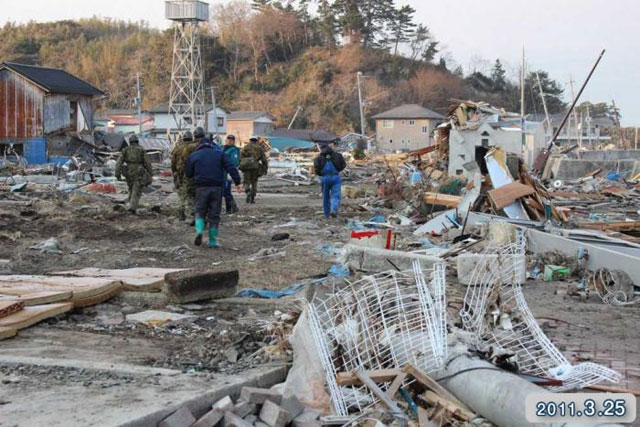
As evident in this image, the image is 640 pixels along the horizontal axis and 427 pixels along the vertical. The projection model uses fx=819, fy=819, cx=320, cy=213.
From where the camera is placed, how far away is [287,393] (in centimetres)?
507

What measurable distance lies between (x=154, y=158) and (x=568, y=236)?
38.7 meters

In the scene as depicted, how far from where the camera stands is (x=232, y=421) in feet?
14.9

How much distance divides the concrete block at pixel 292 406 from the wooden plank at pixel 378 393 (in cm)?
40

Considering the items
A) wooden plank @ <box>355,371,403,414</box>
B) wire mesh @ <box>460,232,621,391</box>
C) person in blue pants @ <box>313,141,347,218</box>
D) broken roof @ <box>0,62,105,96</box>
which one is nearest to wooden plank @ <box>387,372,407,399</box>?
wooden plank @ <box>355,371,403,414</box>

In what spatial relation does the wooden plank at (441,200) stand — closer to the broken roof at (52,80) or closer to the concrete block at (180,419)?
the concrete block at (180,419)

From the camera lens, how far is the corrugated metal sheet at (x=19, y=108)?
45.6 meters

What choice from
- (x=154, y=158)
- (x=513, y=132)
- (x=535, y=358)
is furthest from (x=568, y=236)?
(x=154, y=158)

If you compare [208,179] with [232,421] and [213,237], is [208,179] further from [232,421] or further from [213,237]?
[232,421]

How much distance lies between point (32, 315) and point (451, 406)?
150 inches

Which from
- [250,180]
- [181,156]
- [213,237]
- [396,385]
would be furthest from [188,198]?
[396,385]

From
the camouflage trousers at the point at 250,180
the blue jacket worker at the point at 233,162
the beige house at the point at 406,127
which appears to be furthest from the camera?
the beige house at the point at 406,127

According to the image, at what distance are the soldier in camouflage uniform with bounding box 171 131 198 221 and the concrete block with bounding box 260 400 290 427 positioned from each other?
989 centimetres

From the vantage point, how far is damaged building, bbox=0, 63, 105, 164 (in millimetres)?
45500

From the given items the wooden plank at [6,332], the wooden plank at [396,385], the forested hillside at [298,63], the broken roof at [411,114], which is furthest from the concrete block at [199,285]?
the forested hillside at [298,63]
